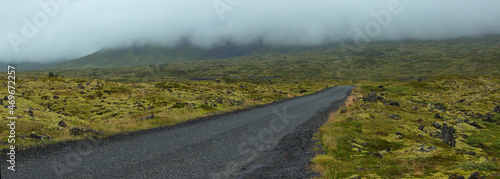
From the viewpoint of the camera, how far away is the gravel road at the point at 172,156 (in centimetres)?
1110

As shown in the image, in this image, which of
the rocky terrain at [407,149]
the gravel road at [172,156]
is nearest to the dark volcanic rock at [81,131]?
the gravel road at [172,156]

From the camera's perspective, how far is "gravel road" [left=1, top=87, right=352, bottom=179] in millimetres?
11102

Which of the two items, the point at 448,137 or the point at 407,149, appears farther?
the point at 448,137

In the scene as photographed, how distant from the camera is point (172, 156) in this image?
1388cm

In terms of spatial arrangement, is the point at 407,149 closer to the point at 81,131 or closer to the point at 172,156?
the point at 172,156

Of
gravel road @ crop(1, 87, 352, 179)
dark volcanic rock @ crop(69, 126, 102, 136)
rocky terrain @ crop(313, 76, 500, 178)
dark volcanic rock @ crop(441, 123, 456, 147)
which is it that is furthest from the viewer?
dark volcanic rock @ crop(441, 123, 456, 147)

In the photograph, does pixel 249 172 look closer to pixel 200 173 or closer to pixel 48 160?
pixel 200 173

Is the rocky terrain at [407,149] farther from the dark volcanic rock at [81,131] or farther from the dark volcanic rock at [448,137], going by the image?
Answer: the dark volcanic rock at [81,131]

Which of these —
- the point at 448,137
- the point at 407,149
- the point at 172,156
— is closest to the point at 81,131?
the point at 172,156

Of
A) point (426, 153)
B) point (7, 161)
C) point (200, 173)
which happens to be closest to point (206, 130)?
point (200, 173)

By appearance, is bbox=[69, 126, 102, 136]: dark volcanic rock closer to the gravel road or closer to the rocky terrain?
the gravel road

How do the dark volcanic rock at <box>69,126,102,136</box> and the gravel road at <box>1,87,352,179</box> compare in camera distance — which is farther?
the dark volcanic rock at <box>69,126,102,136</box>

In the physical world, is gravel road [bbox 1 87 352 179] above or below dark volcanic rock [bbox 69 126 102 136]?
below

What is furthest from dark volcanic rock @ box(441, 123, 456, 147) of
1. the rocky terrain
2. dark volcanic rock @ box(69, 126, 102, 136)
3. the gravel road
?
dark volcanic rock @ box(69, 126, 102, 136)
